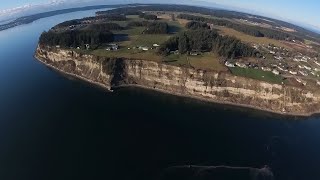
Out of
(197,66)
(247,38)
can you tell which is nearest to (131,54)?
(197,66)

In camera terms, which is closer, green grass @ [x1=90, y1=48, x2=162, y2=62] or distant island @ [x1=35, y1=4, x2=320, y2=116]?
distant island @ [x1=35, y1=4, x2=320, y2=116]

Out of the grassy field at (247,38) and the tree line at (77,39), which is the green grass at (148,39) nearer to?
the tree line at (77,39)

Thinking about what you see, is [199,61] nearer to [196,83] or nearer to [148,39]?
[196,83]

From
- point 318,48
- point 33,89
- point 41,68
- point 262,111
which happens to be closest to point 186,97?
point 262,111

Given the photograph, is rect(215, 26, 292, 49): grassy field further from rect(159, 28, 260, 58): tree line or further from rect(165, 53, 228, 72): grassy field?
rect(165, 53, 228, 72): grassy field

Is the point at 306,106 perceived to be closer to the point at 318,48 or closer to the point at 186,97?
the point at 186,97

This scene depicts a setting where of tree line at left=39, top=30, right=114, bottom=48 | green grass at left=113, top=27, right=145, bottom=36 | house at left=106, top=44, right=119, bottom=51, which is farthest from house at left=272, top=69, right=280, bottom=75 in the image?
green grass at left=113, top=27, right=145, bottom=36

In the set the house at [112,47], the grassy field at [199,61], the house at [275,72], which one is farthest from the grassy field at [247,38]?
the house at [112,47]
